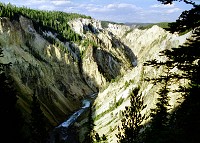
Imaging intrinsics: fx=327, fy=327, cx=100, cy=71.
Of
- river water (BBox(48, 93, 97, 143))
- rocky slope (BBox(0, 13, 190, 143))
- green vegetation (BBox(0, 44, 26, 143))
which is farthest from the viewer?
rocky slope (BBox(0, 13, 190, 143))

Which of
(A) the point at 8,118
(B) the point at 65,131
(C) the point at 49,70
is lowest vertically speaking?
(B) the point at 65,131

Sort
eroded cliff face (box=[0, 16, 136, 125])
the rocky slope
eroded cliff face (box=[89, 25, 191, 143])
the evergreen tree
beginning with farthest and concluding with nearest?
eroded cliff face (box=[0, 16, 136, 125]) < the rocky slope < eroded cliff face (box=[89, 25, 191, 143]) < the evergreen tree

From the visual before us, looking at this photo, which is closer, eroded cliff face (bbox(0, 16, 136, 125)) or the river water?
the river water

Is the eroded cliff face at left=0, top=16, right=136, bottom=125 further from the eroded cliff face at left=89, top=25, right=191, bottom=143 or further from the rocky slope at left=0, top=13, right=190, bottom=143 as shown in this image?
the eroded cliff face at left=89, top=25, right=191, bottom=143

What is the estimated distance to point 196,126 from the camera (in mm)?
12492

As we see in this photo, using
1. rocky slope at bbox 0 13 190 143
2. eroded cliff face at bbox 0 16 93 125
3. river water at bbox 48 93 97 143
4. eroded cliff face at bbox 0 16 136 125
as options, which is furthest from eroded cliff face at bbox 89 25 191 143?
eroded cliff face at bbox 0 16 136 125

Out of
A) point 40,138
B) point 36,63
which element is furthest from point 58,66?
point 40,138

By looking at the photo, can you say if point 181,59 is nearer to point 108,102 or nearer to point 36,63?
point 108,102

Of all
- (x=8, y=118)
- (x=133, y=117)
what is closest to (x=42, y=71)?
(x=8, y=118)

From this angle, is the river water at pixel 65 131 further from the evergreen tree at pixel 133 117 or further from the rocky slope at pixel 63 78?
the evergreen tree at pixel 133 117

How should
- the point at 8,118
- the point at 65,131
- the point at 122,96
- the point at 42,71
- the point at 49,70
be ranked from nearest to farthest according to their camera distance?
1. the point at 8,118
2. the point at 65,131
3. the point at 122,96
4. the point at 42,71
5. the point at 49,70

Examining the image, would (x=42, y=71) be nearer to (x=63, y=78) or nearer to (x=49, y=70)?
(x=49, y=70)

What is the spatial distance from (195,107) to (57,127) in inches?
3542

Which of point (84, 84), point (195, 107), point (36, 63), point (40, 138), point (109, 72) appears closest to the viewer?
point (195, 107)
